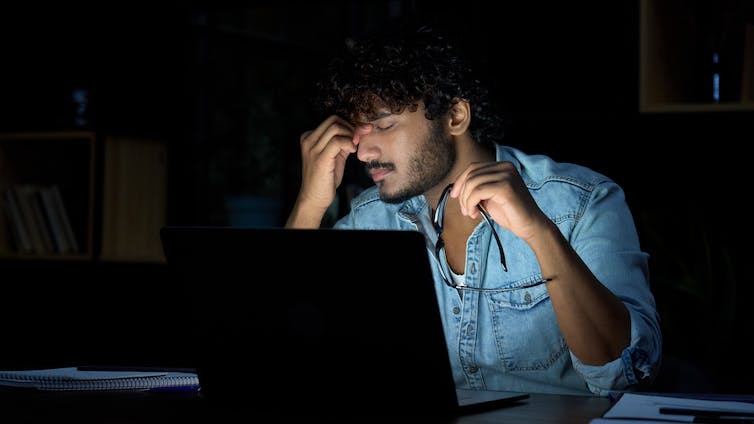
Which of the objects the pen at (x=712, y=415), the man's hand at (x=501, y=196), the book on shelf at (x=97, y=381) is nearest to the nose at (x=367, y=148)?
the man's hand at (x=501, y=196)

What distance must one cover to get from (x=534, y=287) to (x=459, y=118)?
51 centimetres

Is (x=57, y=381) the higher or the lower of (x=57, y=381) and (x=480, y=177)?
the lower

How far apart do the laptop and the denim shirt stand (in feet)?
1.86

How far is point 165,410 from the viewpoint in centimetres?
116

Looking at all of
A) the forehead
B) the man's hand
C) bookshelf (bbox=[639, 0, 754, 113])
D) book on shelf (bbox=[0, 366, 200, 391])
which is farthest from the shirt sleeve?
bookshelf (bbox=[639, 0, 754, 113])

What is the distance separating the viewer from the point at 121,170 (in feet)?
10.6

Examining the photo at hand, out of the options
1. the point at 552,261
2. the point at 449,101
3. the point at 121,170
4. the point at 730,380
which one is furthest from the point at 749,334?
the point at 121,170

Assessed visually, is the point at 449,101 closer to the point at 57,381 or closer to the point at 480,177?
the point at 480,177

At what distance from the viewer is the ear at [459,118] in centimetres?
206

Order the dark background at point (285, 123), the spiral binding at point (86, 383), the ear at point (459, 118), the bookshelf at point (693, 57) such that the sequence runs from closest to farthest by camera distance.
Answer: the spiral binding at point (86, 383) → the ear at point (459, 118) → the bookshelf at point (693, 57) → the dark background at point (285, 123)

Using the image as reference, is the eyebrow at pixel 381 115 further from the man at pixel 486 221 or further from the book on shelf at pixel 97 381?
the book on shelf at pixel 97 381

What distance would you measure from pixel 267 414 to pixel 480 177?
46cm

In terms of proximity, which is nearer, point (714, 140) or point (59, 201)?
point (714, 140)

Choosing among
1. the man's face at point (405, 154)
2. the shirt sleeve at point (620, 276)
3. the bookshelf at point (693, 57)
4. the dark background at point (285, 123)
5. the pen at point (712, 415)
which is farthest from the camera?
the dark background at point (285, 123)
